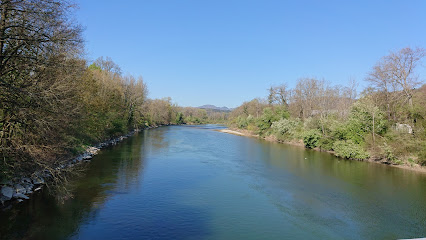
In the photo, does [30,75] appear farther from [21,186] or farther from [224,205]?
[224,205]

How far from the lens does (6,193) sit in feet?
37.7

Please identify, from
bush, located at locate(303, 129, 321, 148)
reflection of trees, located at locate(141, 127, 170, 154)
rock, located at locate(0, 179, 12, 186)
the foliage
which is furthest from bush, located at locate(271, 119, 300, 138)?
rock, located at locate(0, 179, 12, 186)

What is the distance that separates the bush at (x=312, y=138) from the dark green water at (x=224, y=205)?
1307 centimetres

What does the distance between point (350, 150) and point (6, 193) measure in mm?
27610

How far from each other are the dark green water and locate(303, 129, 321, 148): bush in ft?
42.9

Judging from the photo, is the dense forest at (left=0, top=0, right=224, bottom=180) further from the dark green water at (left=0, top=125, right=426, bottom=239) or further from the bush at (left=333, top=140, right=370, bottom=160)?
the bush at (left=333, top=140, right=370, bottom=160)

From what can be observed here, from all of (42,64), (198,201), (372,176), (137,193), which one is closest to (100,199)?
(137,193)

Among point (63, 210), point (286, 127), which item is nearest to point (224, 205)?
point (63, 210)

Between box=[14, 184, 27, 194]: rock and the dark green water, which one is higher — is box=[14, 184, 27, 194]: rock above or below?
above

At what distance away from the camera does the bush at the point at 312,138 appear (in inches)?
1374

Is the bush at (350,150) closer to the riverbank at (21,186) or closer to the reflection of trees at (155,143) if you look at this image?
the reflection of trees at (155,143)

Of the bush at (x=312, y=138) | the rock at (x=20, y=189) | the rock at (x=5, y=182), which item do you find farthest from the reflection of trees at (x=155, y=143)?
Answer: the bush at (x=312, y=138)

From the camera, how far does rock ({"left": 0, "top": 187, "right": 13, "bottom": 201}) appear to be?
11312mm

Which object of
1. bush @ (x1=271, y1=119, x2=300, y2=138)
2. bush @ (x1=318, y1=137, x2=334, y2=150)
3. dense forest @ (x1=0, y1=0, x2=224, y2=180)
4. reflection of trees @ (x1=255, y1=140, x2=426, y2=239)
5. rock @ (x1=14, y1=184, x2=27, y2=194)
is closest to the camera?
dense forest @ (x1=0, y1=0, x2=224, y2=180)
